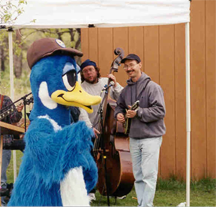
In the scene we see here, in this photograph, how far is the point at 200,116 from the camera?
21.4ft

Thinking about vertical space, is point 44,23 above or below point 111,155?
above

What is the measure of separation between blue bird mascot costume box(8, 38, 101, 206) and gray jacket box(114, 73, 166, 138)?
1508mm

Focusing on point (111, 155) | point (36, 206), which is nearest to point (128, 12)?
point (111, 155)

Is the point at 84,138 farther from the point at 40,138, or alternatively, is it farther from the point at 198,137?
the point at 198,137

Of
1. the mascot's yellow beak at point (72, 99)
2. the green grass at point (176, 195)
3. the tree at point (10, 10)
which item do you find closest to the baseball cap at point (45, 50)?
the mascot's yellow beak at point (72, 99)

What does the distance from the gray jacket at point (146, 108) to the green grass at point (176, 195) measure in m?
1.16

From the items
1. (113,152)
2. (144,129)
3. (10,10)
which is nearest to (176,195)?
(113,152)

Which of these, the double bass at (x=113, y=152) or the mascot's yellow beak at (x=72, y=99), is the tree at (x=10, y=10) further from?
the mascot's yellow beak at (x=72, y=99)

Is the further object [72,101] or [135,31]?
[135,31]

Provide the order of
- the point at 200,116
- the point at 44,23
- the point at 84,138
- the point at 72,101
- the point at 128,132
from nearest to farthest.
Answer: the point at 84,138
the point at 72,101
the point at 44,23
the point at 128,132
the point at 200,116

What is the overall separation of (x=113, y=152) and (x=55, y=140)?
2294 millimetres

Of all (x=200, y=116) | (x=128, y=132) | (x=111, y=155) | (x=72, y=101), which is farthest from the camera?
(x=200, y=116)

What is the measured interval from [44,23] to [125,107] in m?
1.30

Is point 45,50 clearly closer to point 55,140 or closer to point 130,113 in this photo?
point 55,140
